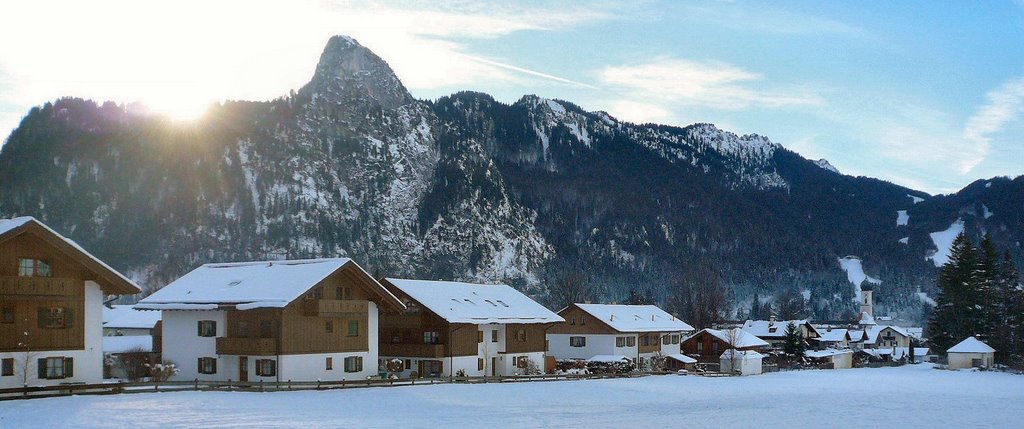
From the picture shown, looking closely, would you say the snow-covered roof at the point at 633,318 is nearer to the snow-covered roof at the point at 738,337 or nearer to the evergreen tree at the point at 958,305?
the snow-covered roof at the point at 738,337

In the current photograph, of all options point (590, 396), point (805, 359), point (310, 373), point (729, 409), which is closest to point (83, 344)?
point (310, 373)

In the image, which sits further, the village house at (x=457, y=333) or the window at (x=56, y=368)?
the village house at (x=457, y=333)

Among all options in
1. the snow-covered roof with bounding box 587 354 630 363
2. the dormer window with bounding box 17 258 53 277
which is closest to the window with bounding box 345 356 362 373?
the dormer window with bounding box 17 258 53 277

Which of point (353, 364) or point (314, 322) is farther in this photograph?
point (353, 364)

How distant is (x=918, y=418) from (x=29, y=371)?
40.8 meters

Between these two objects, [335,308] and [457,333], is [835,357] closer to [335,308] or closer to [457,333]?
[457,333]

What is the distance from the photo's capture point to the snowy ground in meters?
36.0

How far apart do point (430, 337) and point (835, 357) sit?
63634 millimetres

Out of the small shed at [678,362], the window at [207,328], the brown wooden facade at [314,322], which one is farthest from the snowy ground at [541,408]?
the small shed at [678,362]

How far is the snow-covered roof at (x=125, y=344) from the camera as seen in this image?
68.8 m

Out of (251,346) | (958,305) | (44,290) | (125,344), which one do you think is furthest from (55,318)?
(958,305)

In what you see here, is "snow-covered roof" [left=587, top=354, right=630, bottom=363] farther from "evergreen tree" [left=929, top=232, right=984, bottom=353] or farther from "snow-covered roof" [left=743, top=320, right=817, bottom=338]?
"snow-covered roof" [left=743, top=320, right=817, bottom=338]

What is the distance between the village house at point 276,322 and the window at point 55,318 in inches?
412

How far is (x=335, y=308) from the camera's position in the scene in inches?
2270
